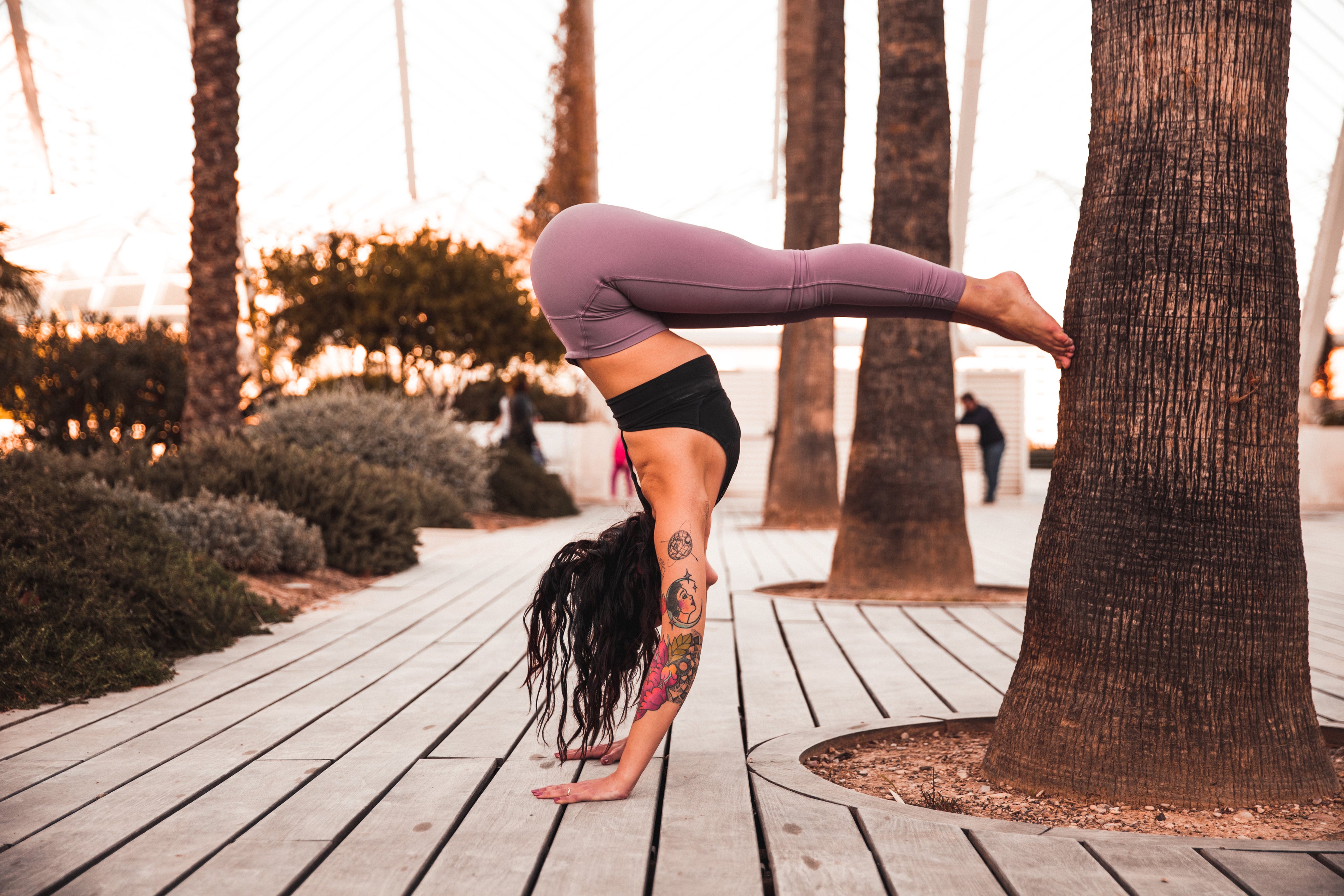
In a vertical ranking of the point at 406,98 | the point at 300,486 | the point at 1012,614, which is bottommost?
the point at 1012,614

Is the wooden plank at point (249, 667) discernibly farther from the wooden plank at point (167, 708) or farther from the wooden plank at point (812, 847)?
the wooden plank at point (812, 847)

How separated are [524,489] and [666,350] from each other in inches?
484

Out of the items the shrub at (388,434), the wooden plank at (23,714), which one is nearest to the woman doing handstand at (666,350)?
the wooden plank at (23,714)

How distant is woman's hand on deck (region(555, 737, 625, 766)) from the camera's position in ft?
9.30

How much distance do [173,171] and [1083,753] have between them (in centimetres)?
3342

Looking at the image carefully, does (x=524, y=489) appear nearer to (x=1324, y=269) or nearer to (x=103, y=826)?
(x=103, y=826)

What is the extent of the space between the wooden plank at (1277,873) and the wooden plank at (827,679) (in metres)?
1.30

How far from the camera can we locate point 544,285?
252 centimetres

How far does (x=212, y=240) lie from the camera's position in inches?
377

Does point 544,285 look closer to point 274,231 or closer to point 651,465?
point 651,465

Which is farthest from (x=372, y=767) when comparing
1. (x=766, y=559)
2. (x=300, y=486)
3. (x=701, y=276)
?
(x=766, y=559)

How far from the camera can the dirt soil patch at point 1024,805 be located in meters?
2.37

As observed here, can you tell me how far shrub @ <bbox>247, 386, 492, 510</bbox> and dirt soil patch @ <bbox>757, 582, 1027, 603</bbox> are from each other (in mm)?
→ 5625

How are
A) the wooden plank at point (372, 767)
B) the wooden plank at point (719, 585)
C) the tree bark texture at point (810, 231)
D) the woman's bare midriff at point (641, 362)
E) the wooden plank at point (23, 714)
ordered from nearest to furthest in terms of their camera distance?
the wooden plank at point (372, 767) < the woman's bare midriff at point (641, 362) < the wooden plank at point (23, 714) < the wooden plank at point (719, 585) < the tree bark texture at point (810, 231)
